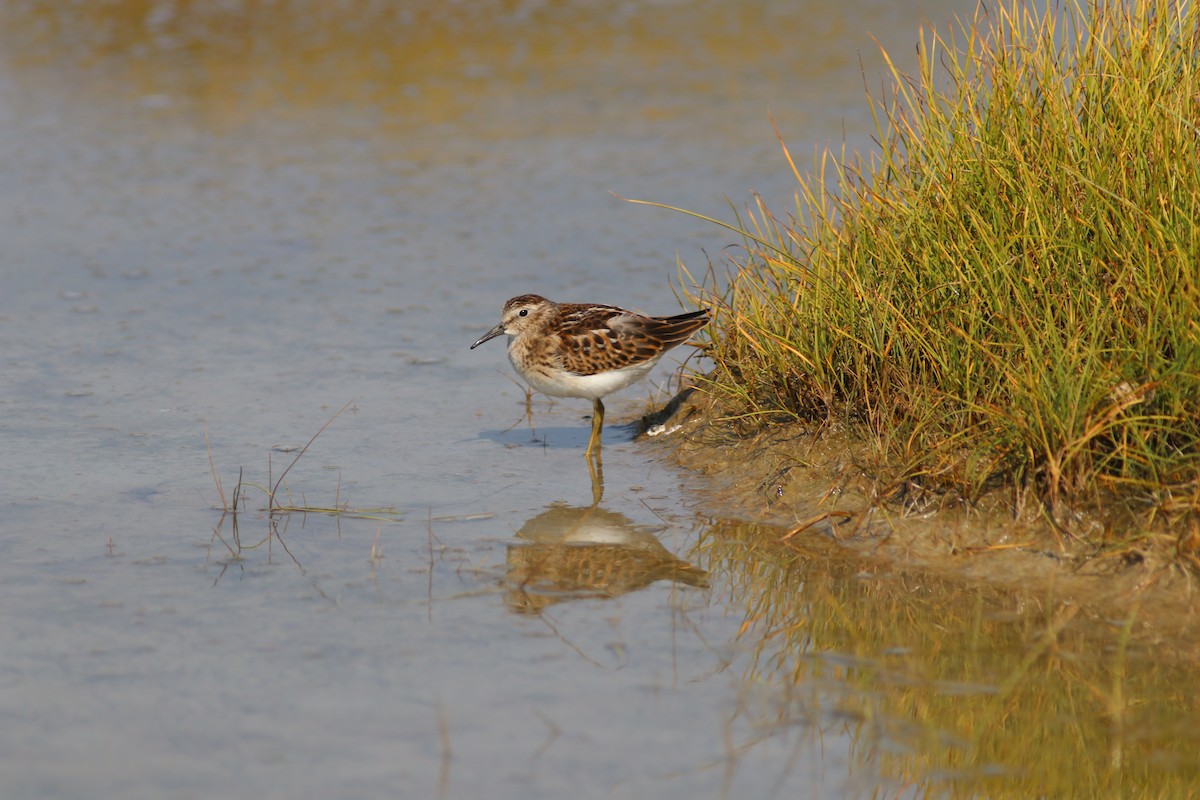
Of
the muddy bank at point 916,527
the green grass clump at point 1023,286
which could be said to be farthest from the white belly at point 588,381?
the green grass clump at point 1023,286

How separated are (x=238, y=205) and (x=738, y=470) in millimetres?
7626

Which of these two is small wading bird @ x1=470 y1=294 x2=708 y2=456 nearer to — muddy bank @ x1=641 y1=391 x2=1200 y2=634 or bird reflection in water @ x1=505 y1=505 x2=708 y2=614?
muddy bank @ x1=641 y1=391 x2=1200 y2=634

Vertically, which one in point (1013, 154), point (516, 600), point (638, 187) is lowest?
point (516, 600)

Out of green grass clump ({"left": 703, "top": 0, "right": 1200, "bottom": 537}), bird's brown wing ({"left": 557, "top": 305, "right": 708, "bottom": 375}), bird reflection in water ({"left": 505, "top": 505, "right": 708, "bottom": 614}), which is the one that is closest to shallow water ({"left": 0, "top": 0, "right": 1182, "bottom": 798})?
bird reflection in water ({"left": 505, "top": 505, "right": 708, "bottom": 614})

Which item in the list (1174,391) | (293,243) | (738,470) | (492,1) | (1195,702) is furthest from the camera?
(492,1)

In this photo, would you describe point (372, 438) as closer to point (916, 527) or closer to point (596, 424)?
point (596, 424)

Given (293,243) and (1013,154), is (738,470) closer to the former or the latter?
(1013,154)

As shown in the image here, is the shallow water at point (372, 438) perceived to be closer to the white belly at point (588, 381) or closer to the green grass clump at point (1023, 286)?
the white belly at point (588, 381)

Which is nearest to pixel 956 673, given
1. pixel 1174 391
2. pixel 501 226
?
pixel 1174 391

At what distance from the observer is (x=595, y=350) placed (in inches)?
333

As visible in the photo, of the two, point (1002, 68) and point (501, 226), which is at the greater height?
point (1002, 68)

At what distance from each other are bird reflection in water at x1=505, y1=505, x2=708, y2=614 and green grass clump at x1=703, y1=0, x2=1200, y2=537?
1.03m

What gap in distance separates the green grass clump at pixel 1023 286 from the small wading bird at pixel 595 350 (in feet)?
2.34

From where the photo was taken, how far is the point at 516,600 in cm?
616
